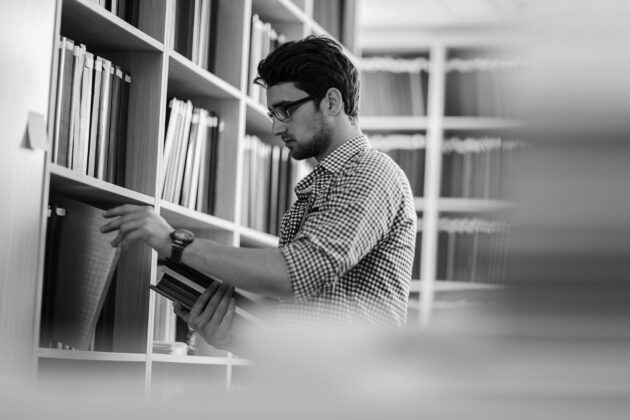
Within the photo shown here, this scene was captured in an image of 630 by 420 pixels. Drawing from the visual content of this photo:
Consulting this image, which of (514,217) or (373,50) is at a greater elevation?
(373,50)

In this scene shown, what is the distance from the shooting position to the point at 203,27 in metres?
2.49

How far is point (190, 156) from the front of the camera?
2381mm

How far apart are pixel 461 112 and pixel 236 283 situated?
11.3 feet

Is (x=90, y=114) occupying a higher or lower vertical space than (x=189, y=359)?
higher

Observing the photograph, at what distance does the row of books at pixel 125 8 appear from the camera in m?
1.97

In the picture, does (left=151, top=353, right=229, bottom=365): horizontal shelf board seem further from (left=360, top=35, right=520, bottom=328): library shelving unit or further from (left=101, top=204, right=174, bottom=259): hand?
(left=360, top=35, right=520, bottom=328): library shelving unit

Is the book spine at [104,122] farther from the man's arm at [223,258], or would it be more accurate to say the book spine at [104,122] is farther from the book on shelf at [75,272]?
the man's arm at [223,258]

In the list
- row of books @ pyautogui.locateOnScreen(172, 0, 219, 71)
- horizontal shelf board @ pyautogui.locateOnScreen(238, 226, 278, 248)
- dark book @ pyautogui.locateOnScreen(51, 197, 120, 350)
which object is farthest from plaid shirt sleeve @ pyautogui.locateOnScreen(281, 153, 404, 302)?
horizontal shelf board @ pyautogui.locateOnScreen(238, 226, 278, 248)

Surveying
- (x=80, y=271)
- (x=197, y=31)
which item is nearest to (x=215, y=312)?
(x=80, y=271)

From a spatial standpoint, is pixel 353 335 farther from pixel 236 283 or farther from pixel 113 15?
pixel 113 15

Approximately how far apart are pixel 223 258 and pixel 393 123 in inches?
135

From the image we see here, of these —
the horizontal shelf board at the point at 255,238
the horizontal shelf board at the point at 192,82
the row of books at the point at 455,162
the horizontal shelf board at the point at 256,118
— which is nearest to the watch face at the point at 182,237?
the horizontal shelf board at the point at 192,82

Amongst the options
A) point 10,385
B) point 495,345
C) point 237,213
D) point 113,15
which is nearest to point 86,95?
point 113,15

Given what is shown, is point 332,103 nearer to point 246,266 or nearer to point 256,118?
point 246,266
